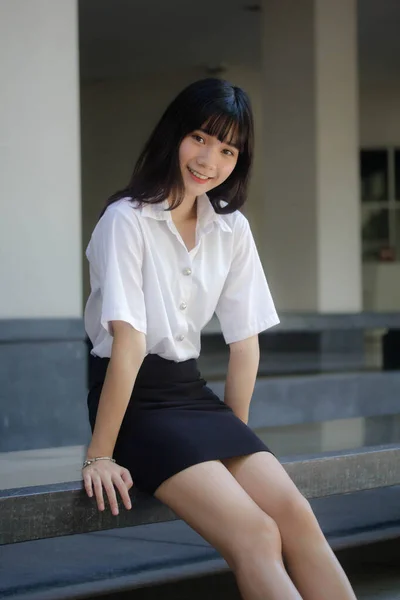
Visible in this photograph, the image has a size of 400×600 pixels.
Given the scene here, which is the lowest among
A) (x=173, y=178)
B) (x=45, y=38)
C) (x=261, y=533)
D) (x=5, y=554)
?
(x=5, y=554)

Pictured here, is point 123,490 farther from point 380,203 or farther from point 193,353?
point 380,203

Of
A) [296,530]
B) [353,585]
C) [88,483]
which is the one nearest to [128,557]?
[353,585]

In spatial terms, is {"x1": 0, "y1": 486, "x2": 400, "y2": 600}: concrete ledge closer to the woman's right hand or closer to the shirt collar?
the woman's right hand

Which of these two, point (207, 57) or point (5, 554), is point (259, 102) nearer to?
point (207, 57)

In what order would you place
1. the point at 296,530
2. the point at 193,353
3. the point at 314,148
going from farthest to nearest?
the point at 314,148
the point at 193,353
the point at 296,530

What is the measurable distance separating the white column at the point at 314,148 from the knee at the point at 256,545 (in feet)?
19.3

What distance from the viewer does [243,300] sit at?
263 cm

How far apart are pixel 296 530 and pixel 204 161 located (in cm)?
91

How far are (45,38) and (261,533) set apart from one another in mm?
3273

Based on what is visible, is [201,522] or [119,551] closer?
[201,522]

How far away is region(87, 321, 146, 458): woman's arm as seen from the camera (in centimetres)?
224

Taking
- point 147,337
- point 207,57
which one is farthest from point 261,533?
point 207,57

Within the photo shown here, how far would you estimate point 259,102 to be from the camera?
12.5m

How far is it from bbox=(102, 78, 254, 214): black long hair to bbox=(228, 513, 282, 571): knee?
2.69 ft
